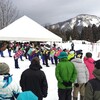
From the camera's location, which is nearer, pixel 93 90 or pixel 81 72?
pixel 93 90

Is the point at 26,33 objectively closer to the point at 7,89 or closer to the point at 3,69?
the point at 3,69

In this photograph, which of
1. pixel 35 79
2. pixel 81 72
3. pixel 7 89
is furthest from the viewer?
pixel 81 72

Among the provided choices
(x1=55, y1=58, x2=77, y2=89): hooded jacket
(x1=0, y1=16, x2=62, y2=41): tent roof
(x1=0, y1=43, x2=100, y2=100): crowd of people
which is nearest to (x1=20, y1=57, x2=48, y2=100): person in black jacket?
(x1=0, y1=43, x2=100, y2=100): crowd of people

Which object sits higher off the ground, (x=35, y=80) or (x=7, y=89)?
(x=7, y=89)

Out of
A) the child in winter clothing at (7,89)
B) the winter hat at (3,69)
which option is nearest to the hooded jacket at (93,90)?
the child in winter clothing at (7,89)

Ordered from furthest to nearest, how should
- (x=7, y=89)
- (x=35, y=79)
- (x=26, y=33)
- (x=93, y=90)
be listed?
(x=26, y=33)
(x=35, y=79)
(x=93, y=90)
(x=7, y=89)

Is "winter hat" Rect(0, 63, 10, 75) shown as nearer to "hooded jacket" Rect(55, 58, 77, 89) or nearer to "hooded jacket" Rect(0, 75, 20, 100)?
"hooded jacket" Rect(0, 75, 20, 100)

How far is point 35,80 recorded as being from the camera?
19.1 ft

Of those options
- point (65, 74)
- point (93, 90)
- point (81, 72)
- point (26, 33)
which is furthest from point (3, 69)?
point (26, 33)

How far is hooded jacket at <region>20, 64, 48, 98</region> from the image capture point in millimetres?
5832

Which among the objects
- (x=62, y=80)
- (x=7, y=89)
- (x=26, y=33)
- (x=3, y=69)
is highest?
(x=26, y=33)

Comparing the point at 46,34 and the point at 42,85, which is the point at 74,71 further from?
the point at 46,34

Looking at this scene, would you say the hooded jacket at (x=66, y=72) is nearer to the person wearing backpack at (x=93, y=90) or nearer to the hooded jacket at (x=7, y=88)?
the person wearing backpack at (x=93, y=90)

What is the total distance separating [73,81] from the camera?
7.23 metres
